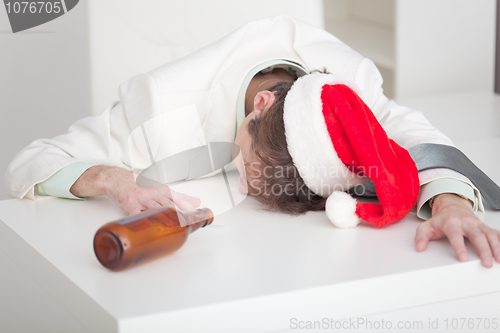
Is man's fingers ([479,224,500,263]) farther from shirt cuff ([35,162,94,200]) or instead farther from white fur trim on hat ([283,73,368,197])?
shirt cuff ([35,162,94,200])

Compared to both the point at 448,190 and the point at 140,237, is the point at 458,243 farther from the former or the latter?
the point at 140,237

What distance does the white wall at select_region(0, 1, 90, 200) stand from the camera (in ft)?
6.19

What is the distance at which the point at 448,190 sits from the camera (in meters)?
0.79

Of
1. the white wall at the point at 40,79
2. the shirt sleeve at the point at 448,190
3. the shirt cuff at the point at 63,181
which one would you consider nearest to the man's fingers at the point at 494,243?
the shirt sleeve at the point at 448,190

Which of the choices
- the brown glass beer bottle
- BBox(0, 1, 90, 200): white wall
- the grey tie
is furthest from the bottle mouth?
BBox(0, 1, 90, 200): white wall

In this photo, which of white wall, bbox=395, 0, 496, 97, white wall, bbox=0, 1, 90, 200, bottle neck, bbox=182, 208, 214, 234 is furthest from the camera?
white wall, bbox=395, 0, 496, 97

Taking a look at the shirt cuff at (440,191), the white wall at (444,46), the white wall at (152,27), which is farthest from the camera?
the white wall at (444,46)

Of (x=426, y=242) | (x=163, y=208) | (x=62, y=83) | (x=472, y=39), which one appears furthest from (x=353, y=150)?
(x=472, y=39)

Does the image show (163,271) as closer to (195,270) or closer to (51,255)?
(195,270)

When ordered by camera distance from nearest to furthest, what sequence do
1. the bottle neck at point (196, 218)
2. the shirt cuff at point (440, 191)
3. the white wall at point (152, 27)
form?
the bottle neck at point (196, 218)
the shirt cuff at point (440, 191)
the white wall at point (152, 27)

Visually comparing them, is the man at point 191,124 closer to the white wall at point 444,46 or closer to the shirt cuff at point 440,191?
the shirt cuff at point 440,191

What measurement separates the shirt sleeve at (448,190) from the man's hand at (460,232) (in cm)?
3

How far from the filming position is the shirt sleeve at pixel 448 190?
Answer: 792mm

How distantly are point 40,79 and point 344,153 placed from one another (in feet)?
4.94
